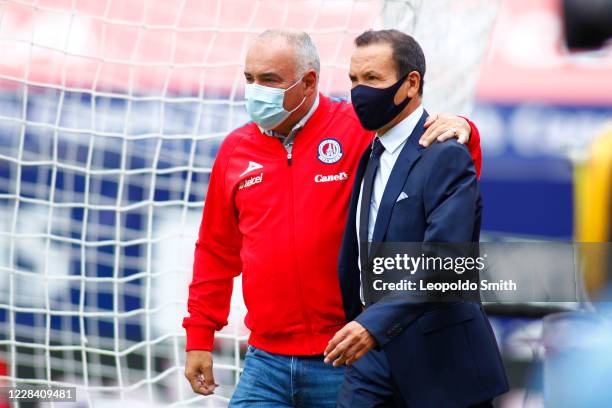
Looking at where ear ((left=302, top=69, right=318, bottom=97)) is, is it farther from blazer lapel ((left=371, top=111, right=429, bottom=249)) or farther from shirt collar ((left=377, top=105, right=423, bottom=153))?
blazer lapel ((left=371, top=111, right=429, bottom=249))

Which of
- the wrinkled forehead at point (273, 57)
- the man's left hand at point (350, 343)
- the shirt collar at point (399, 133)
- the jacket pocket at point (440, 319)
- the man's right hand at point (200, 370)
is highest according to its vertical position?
the wrinkled forehead at point (273, 57)

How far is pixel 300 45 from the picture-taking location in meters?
3.46

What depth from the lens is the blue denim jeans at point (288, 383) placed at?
131 inches

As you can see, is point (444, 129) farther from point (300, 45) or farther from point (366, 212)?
point (300, 45)

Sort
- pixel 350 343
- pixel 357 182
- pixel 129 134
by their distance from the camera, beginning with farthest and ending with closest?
pixel 129 134
pixel 357 182
pixel 350 343

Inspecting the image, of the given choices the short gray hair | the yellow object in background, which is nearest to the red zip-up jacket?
the short gray hair

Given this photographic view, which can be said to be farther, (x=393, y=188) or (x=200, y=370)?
(x=200, y=370)

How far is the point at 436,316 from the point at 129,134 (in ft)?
10.1

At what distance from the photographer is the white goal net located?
15.3 ft

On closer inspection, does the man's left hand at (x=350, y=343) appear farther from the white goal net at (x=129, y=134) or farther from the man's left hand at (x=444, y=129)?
the white goal net at (x=129, y=134)

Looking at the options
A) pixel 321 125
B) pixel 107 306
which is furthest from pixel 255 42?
pixel 107 306

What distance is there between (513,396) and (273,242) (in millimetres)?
3964

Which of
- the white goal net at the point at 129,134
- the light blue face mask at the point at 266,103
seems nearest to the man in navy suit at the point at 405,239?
the light blue face mask at the point at 266,103

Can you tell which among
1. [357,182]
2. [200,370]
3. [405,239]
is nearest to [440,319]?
[405,239]
